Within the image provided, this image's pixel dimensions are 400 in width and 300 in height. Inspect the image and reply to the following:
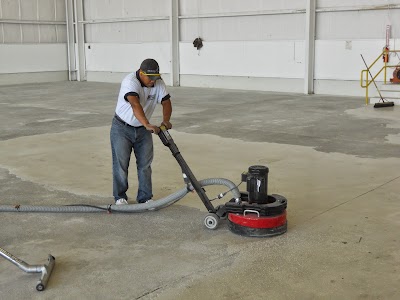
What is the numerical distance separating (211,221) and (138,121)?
117 cm

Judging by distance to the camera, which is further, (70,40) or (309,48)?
(70,40)

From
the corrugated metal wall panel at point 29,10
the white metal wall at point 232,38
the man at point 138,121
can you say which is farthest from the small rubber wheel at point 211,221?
the corrugated metal wall panel at point 29,10

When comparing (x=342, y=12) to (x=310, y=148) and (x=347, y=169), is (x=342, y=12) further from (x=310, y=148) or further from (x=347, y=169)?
(x=347, y=169)

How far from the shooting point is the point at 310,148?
7840 mm

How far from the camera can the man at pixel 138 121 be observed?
4496 mm

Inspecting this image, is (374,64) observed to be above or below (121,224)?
above

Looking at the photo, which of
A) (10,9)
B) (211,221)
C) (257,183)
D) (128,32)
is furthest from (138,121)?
(10,9)

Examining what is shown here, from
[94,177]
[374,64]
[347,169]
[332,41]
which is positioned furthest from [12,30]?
[347,169]

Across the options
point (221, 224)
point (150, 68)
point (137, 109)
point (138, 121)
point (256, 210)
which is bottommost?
point (221, 224)

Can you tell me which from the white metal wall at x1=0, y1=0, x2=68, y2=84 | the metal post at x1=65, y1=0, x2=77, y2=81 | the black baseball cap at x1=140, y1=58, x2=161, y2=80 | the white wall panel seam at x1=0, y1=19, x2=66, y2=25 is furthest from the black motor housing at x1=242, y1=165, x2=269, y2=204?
the metal post at x1=65, y1=0, x2=77, y2=81

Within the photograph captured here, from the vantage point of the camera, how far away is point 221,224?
14.9 ft

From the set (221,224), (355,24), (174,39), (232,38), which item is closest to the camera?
(221,224)

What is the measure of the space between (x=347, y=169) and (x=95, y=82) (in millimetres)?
16784

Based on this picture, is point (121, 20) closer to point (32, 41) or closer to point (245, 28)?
point (32, 41)
